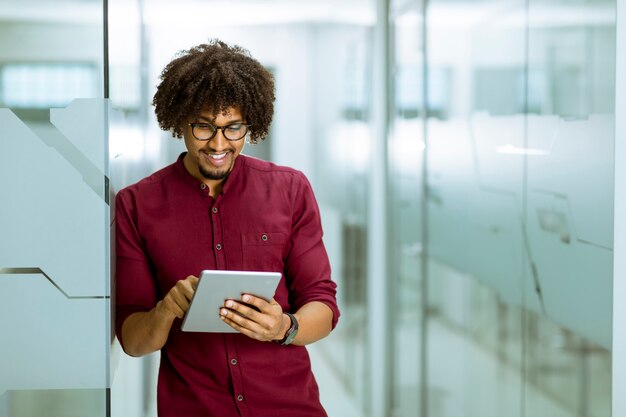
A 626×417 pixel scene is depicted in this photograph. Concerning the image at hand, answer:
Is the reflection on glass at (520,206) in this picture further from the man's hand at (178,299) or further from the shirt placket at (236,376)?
the man's hand at (178,299)

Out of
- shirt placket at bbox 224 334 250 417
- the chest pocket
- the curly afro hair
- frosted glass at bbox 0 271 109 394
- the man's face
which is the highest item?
the curly afro hair

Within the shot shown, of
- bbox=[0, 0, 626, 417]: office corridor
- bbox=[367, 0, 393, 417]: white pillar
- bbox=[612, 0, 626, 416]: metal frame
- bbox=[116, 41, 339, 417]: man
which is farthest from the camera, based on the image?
bbox=[367, 0, 393, 417]: white pillar

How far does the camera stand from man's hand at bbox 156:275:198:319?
6.50 feet

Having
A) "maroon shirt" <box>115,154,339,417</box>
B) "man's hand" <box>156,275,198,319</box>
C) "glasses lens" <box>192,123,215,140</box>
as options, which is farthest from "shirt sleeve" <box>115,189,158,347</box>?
"glasses lens" <box>192,123,215,140</box>

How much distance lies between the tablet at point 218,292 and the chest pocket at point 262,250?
0.21 meters

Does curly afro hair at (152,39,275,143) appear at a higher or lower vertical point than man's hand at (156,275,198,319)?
higher

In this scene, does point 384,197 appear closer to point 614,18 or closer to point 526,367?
point 526,367

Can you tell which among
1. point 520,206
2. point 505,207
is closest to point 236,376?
point 520,206

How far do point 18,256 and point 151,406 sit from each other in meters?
3.50

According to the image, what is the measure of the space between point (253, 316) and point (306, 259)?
0.31 metres

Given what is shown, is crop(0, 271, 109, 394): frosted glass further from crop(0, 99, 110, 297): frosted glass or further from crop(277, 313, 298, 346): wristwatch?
crop(277, 313, 298, 346): wristwatch

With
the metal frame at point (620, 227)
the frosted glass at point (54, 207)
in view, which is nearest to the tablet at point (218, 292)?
the frosted glass at point (54, 207)

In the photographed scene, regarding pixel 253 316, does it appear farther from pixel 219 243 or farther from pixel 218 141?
pixel 218 141

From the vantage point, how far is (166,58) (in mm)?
4777
